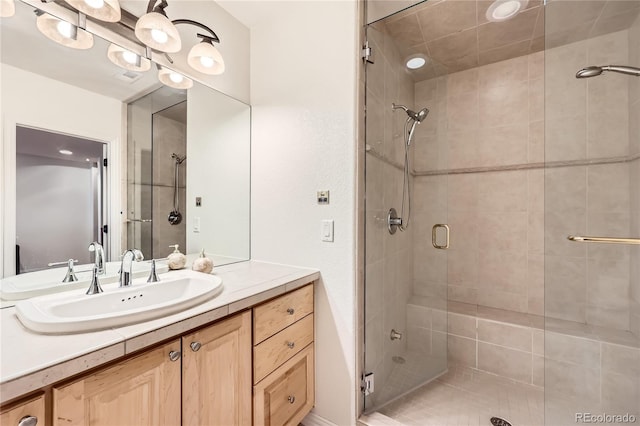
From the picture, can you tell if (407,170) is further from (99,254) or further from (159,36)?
(99,254)

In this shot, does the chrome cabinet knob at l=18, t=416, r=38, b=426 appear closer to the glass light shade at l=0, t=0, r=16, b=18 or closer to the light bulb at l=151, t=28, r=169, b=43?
the glass light shade at l=0, t=0, r=16, b=18

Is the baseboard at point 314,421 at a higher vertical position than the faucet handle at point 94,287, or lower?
lower

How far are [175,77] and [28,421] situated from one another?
1517 millimetres

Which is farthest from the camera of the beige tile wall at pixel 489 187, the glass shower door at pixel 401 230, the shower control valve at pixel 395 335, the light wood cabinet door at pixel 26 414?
the beige tile wall at pixel 489 187

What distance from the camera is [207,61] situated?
1538 mm

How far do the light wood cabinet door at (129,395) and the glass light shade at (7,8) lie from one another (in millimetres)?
1290

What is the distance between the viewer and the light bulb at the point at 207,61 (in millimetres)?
1526

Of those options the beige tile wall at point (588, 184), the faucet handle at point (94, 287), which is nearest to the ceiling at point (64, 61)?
the faucet handle at point (94, 287)

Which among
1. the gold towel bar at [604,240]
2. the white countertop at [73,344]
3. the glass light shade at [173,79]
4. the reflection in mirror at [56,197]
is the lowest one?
the white countertop at [73,344]

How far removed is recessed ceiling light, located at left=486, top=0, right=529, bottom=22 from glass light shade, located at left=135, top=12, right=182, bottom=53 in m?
1.82

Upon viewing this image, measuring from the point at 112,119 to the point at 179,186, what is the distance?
1.49 ft

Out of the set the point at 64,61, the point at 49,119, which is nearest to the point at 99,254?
the point at 49,119

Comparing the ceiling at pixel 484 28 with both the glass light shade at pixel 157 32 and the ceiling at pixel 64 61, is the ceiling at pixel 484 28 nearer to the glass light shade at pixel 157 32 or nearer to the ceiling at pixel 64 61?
the glass light shade at pixel 157 32

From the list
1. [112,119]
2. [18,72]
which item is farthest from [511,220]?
[18,72]
